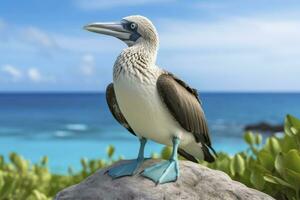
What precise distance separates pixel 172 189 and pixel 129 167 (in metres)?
0.37

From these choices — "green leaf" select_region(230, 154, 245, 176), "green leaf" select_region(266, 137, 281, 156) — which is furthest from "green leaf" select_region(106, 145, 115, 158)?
"green leaf" select_region(266, 137, 281, 156)

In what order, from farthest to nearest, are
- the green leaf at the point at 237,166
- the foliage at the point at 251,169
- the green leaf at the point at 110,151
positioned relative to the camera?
the green leaf at the point at 110,151, the green leaf at the point at 237,166, the foliage at the point at 251,169

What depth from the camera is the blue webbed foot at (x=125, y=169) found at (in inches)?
143

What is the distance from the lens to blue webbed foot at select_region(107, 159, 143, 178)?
3.63 metres

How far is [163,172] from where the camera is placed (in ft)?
11.6

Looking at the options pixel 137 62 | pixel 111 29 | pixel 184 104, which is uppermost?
pixel 111 29

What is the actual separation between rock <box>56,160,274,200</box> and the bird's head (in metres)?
0.81

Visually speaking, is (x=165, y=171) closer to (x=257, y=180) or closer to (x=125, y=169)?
(x=125, y=169)

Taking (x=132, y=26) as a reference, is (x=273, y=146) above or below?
below

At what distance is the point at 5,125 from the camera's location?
2040 inches

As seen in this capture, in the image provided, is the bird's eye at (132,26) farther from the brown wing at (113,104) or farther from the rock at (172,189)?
the rock at (172,189)

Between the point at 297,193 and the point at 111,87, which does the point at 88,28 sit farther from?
the point at 297,193

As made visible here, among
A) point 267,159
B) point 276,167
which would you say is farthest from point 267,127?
point 276,167

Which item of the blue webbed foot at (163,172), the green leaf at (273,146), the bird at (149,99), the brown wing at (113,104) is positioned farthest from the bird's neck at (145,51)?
the green leaf at (273,146)
